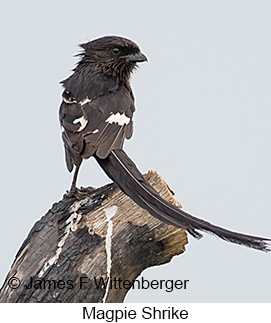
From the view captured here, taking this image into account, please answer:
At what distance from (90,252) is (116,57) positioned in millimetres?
2119

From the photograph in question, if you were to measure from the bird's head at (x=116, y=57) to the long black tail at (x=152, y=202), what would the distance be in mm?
1081

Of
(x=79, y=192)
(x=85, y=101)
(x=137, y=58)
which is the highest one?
(x=137, y=58)

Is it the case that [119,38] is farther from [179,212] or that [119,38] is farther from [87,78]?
[179,212]

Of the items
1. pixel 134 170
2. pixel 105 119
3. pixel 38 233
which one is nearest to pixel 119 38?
pixel 105 119

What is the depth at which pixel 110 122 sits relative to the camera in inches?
236

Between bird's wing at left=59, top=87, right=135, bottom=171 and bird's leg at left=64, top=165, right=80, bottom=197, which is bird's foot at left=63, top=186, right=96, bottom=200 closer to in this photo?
bird's leg at left=64, top=165, right=80, bottom=197

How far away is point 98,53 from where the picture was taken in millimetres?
6750

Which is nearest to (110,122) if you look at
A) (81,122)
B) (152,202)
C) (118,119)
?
(118,119)

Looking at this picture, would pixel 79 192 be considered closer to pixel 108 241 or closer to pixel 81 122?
pixel 81 122

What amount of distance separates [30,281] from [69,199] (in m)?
0.85

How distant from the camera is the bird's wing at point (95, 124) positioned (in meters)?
5.77

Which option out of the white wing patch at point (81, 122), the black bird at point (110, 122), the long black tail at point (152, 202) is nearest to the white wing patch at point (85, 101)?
the black bird at point (110, 122)

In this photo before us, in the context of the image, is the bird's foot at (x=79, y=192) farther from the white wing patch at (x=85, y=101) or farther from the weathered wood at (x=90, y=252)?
the white wing patch at (x=85, y=101)

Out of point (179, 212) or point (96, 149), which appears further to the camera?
point (96, 149)
